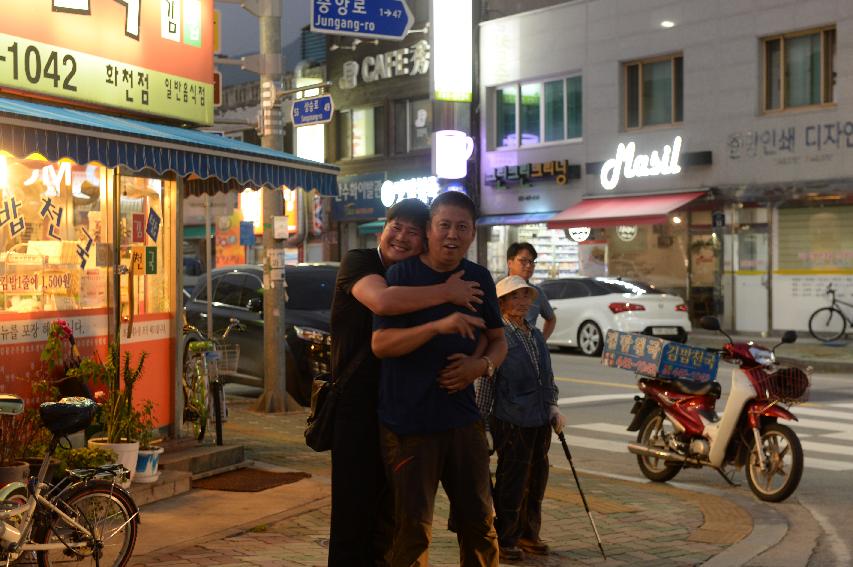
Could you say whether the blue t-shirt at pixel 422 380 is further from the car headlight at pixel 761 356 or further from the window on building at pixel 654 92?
the window on building at pixel 654 92

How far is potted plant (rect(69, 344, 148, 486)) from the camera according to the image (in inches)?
338

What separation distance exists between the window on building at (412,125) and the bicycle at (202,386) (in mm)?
24304

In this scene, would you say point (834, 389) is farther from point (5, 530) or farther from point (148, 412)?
point (5, 530)

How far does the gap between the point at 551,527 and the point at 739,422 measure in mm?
2090

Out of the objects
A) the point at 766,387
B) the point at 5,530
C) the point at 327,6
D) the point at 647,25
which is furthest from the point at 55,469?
the point at 647,25

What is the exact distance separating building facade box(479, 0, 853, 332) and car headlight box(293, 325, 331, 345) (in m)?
13.3

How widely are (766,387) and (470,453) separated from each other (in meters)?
4.76

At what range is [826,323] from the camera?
81.4ft

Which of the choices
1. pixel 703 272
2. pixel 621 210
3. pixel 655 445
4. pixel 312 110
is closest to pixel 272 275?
pixel 312 110

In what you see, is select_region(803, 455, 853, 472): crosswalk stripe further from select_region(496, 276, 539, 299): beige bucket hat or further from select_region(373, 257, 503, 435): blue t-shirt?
select_region(373, 257, 503, 435): blue t-shirt

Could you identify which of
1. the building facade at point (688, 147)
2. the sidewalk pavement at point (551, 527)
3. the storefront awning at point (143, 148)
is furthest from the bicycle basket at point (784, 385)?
the building facade at point (688, 147)

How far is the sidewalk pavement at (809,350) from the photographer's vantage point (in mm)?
20875

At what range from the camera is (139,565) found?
704 cm

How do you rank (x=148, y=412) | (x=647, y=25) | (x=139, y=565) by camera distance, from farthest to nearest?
(x=647, y=25)
(x=148, y=412)
(x=139, y=565)
